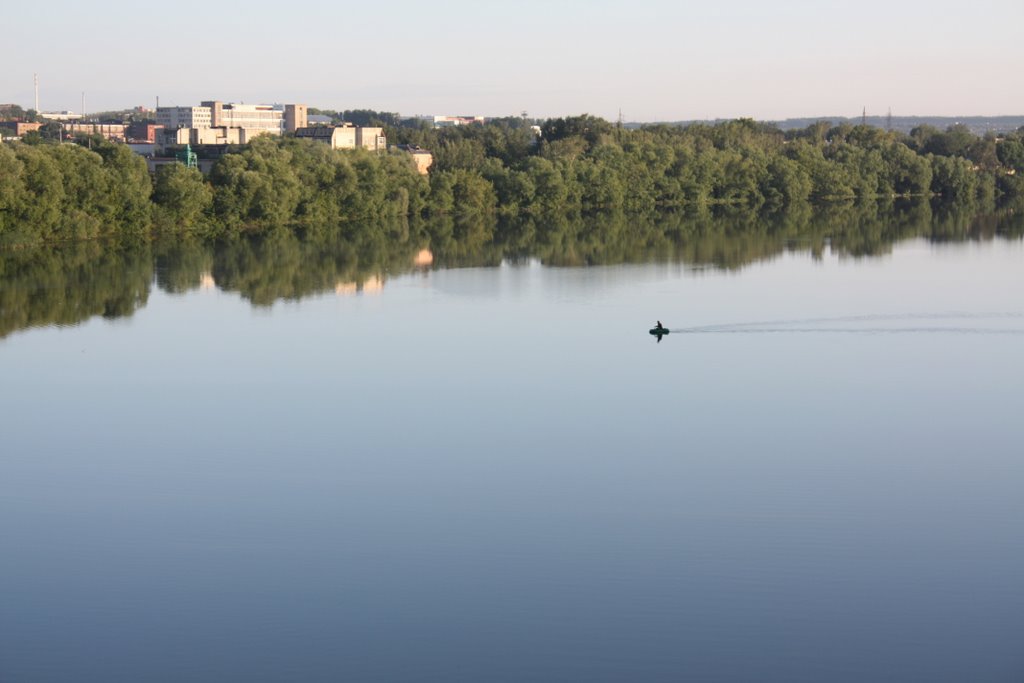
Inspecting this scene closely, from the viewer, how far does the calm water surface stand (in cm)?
804

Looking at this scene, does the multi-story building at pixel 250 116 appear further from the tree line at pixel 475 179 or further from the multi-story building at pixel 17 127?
the tree line at pixel 475 179

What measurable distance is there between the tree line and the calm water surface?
12008 mm

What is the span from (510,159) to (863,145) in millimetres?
17665

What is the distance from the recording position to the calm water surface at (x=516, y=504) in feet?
26.4

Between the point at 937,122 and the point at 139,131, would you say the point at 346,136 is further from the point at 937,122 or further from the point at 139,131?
the point at 937,122

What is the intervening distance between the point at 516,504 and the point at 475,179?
3156 centimetres

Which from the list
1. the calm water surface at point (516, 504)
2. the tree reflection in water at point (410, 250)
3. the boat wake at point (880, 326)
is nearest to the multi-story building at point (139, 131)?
the tree reflection in water at point (410, 250)

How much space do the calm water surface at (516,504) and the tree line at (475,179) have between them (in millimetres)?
12008

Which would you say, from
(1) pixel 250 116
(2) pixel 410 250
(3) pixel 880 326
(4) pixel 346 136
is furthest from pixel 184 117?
(3) pixel 880 326

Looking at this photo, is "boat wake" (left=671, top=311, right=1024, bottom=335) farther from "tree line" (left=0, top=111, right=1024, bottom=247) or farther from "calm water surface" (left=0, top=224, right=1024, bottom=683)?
"tree line" (left=0, top=111, right=1024, bottom=247)

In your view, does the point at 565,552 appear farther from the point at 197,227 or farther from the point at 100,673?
the point at 197,227

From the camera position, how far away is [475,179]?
41438mm

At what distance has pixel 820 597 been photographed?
8.59 m

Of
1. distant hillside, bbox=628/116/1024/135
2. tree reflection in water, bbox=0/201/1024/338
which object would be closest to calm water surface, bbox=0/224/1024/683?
tree reflection in water, bbox=0/201/1024/338
